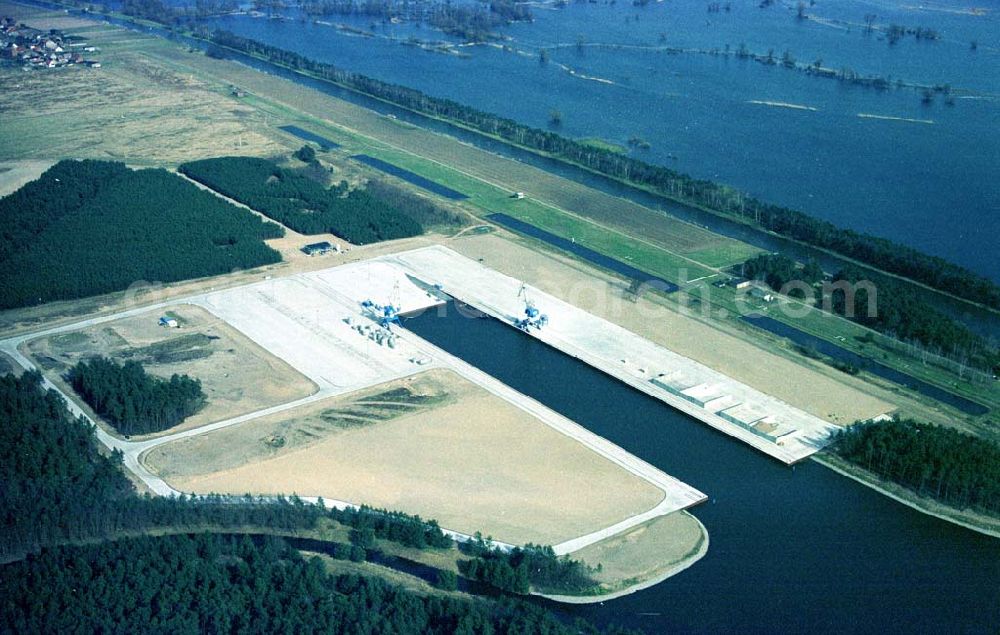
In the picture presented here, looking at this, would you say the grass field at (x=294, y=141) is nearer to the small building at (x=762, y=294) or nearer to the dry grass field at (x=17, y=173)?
the small building at (x=762, y=294)

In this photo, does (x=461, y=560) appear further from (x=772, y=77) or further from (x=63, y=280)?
(x=772, y=77)

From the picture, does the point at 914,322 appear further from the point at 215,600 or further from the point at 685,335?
the point at 215,600

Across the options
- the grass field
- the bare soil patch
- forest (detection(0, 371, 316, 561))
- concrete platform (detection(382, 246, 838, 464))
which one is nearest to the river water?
the grass field

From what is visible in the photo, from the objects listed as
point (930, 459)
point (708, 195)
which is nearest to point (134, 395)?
point (930, 459)

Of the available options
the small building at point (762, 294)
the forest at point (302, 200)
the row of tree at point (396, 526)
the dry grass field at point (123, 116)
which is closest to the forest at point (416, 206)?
the forest at point (302, 200)

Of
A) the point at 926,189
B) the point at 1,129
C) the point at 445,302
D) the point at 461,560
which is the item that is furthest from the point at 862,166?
the point at 1,129

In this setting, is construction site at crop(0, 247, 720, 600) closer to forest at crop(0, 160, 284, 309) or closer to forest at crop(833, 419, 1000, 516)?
forest at crop(0, 160, 284, 309)

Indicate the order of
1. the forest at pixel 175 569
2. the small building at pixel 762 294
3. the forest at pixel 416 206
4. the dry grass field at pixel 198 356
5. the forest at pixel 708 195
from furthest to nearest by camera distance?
the forest at pixel 416 206 < the forest at pixel 708 195 < the small building at pixel 762 294 < the dry grass field at pixel 198 356 < the forest at pixel 175 569
